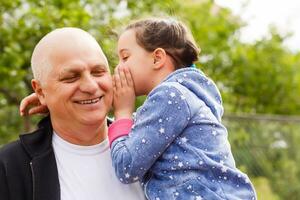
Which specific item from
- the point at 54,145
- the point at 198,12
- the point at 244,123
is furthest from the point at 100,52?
the point at 198,12

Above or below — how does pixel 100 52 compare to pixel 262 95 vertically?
above

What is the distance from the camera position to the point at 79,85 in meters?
2.81

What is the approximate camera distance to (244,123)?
10070 mm

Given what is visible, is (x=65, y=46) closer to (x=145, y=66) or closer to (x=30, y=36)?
(x=145, y=66)

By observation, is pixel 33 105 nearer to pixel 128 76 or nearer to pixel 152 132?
pixel 128 76

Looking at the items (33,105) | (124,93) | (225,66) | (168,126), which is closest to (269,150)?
(225,66)

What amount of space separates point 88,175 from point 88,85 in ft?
1.35

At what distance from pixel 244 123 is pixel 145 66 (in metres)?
7.31

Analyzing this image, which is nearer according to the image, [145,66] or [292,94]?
[145,66]

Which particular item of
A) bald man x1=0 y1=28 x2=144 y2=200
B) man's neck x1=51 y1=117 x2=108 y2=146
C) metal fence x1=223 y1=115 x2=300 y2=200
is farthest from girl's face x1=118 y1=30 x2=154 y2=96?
metal fence x1=223 y1=115 x2=300 y2=200

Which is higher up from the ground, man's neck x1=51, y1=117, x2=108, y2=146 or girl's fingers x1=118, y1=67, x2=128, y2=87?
girl's fingers x1=118, y1=67, x2=128, y2=87

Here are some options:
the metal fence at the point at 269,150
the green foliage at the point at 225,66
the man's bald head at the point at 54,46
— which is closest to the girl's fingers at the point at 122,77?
the man's bald head at the point at 54,46

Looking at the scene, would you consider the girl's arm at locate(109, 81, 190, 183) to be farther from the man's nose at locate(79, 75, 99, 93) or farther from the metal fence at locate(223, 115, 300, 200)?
the metal fence at locate(223, 115, 300, 200)

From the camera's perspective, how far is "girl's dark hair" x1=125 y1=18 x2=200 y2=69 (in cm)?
291
